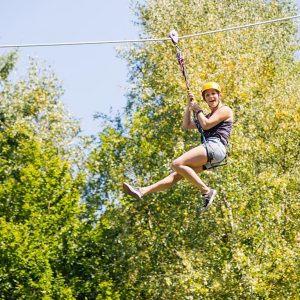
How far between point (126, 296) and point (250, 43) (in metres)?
8.82

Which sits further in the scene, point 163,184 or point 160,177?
point 160,177

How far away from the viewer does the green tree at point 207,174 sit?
2167 cm

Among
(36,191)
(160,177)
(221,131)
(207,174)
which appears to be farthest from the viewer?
(36,191)

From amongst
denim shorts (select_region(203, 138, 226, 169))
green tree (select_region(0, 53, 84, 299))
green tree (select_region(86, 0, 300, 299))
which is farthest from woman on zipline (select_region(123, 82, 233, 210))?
green tree (select_region(0, 53, 84, 299))

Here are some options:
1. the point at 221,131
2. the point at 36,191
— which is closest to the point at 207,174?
the point at 36,191

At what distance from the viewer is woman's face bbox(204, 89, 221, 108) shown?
9.88 metres

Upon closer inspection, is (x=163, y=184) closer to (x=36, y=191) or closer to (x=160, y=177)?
(x=160, y=177)

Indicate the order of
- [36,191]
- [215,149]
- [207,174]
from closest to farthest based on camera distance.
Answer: [215,149] < [207,174] < [36,191]

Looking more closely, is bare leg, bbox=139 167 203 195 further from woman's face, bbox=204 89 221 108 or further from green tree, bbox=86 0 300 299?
green tree, bbox=86 0 300 299

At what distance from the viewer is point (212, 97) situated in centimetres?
988

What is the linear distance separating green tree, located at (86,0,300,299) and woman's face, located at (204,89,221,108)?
1127 cm

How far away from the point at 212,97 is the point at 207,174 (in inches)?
500

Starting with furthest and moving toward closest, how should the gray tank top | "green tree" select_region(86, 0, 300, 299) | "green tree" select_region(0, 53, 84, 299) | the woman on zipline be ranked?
"green tree" select_region(0, 53, 84, 299), "green tree" select_region(86, 0, 300, 299), the gray tank top, the woman on zipline

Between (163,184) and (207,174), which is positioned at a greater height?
(207,174)
